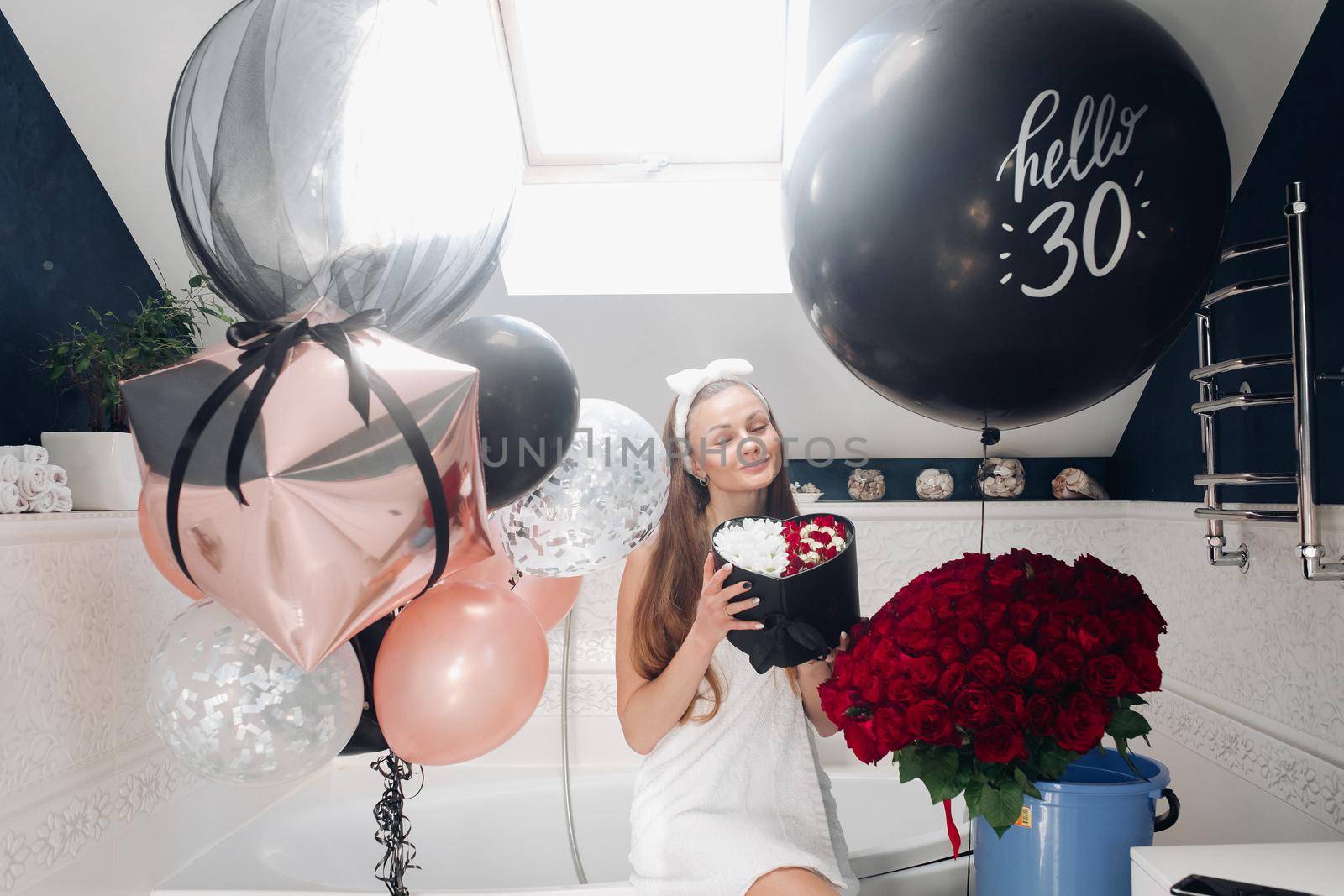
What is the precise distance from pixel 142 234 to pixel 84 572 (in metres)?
0.86

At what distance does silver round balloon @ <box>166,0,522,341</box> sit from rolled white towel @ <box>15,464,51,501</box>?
0.67m

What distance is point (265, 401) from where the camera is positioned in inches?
28.8

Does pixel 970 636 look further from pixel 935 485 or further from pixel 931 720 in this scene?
pixel 935 485

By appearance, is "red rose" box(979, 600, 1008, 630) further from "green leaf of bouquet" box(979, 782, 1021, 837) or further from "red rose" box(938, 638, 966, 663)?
"green leaf of bouquet" box(979, 782, 1021, 837)

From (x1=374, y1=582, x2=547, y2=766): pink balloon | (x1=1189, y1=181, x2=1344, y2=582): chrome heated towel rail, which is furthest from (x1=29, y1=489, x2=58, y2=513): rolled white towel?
(x1=1189, y1=181, x2=1344, y2=582): chrome heated towel rail

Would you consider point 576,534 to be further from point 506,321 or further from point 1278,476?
point 1278,476

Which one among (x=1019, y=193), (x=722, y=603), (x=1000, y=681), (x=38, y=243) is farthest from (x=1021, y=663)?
(x=38, y=243)

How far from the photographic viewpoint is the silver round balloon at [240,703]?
0.91 meters

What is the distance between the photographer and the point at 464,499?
812mm

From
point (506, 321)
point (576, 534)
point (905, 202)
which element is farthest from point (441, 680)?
Answer: point (905, 202)

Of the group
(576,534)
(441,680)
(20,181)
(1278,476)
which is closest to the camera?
(441,680)

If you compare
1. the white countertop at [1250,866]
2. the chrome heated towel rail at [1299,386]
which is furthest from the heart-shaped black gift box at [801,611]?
the chrome heated towel rail at [1299,386]

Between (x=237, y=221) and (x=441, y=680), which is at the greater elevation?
(x=237, y=221)

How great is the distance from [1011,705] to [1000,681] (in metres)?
0.03
